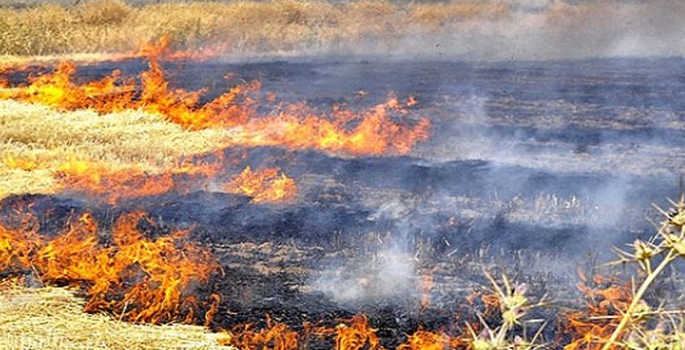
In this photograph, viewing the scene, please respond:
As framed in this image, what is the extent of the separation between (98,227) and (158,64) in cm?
1616

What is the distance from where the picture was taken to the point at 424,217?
10289 millimetres

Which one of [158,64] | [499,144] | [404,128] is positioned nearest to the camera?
[499,144]

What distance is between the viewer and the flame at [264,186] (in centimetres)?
1155

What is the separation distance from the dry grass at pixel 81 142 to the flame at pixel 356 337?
652 centimetres

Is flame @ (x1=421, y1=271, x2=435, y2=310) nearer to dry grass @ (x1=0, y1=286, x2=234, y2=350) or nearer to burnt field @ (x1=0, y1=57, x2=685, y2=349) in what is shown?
burnt field @ (x1=0, y1=57, x2=685, y2=349)

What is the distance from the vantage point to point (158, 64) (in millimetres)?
25609

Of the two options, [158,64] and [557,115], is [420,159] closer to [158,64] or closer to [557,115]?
[557,115]

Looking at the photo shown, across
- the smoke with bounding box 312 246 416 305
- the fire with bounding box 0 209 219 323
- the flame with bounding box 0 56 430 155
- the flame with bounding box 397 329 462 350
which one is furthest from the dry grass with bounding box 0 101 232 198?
the flame with bounding box 397 329 462 350

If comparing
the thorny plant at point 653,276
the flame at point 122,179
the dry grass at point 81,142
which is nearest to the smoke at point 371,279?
the flame at point 122,179

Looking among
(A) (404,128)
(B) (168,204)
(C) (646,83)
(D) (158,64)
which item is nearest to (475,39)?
(C) (646,83)

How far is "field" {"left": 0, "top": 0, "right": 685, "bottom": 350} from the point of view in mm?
7371

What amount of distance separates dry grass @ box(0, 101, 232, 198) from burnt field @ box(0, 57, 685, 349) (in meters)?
0.75

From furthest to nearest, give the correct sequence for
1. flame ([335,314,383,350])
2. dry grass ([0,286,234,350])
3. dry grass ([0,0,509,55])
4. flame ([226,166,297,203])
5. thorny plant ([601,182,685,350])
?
dry grass ([0,0,509,55])
flame ([226,166,297,203])
flame ([335,314,383,350])
dry grass ([0,286,234,350])
thorny plant ([601,182,685,350])

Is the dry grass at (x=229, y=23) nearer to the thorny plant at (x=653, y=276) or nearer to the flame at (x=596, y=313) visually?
the flame at (x=596, y=313)
